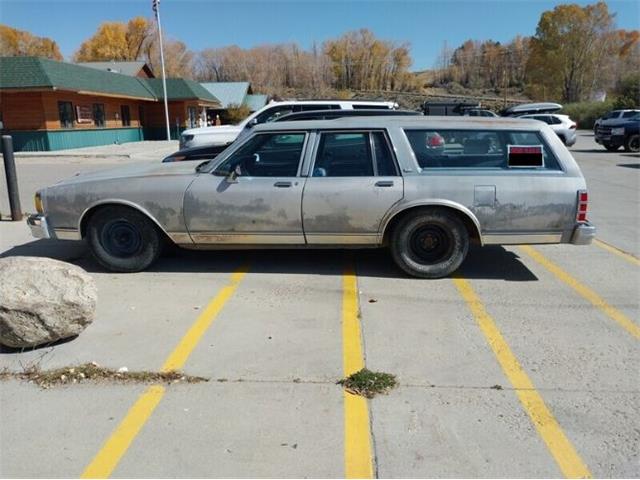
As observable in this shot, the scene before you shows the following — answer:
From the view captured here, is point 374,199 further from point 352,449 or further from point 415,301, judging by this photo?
point 352,449

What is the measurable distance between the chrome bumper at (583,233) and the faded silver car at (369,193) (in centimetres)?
1

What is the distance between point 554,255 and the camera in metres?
6.23

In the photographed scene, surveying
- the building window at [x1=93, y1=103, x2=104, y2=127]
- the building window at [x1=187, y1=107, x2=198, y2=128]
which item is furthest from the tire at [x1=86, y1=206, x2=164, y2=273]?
the building window at [x1=187, y1=107, x2=198, y2=128]

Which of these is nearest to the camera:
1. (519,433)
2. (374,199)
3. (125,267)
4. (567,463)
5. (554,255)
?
(567,463)

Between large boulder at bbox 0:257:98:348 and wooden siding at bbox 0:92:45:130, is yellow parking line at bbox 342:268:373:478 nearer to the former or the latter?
large boulder at bbox 0:257:98:348

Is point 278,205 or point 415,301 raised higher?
point 278,205

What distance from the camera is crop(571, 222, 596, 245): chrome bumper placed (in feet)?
15.9

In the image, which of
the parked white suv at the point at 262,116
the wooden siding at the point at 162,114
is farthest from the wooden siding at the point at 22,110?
the parked white suv at the point at 262,116

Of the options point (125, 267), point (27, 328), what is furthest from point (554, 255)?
point (27, 328)

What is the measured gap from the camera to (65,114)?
2558cm

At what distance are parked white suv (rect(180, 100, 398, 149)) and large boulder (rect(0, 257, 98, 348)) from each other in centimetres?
781

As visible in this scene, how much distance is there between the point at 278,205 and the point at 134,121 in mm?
31787

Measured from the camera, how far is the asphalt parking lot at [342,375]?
260 centimetres

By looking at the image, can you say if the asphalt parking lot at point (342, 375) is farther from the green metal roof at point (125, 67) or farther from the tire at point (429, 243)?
the green metal roof at point (125, 67)
